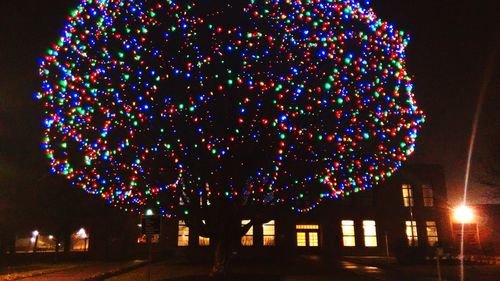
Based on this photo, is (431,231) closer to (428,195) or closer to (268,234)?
(428,195)

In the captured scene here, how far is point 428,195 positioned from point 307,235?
40.4 ft

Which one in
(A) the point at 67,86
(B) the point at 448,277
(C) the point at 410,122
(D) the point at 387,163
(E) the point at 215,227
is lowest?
(B) the point at 448,277

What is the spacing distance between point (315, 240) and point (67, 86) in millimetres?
29445

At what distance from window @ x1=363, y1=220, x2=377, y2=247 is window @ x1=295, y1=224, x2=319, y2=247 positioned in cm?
436

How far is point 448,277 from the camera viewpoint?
20.5 meters

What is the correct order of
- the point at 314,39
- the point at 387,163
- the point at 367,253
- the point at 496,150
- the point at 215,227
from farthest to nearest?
1. the point at 367,253
2. the point at 496,150
3. the point at 215,227
4. the point at 387,163
5. the point at 314,39

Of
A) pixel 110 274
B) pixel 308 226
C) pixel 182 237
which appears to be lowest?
pixel 110 274

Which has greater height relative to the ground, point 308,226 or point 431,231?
point 308,226

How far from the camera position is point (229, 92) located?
15602 mm

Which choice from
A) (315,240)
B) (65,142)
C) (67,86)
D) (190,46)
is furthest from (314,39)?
(315,240)

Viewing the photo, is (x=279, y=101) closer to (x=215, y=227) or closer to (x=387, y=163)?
(x=387, y=163)

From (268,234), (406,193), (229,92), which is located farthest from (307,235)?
(229,92)

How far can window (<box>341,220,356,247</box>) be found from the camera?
39625 mm

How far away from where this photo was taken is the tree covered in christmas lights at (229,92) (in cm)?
1456
